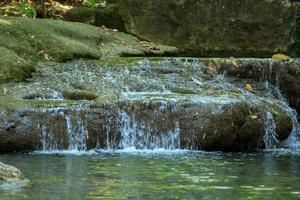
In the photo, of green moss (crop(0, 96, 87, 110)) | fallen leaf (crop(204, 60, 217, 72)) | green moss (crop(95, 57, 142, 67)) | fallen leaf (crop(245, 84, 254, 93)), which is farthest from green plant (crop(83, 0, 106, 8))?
green moss (crop(0, 96, 87, 110))

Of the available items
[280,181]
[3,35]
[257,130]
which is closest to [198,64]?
[257,130]

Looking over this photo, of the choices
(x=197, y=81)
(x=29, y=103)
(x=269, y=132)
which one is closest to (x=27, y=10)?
(x=197, y=81)

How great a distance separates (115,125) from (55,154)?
47.4 inches

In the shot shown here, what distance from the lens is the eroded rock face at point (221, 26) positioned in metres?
16.6

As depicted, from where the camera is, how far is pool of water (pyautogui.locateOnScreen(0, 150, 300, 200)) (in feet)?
21.1

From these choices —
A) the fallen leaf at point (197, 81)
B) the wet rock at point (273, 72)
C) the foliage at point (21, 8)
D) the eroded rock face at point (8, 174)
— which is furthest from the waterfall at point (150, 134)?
the foliage at point (21, 8)

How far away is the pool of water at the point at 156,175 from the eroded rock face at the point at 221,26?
22.4 feet

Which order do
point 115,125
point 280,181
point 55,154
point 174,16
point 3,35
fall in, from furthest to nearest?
point 174,16
point 3,35
point 115,125
point 55,154
point 280,181

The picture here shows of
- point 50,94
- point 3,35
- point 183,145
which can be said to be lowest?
point 183,145

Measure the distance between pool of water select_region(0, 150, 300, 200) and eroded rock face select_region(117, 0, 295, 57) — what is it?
269 inches

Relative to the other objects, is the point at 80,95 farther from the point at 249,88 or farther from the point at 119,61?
the point at 249,88

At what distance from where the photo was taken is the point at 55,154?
952 centimetres

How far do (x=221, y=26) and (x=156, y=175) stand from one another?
956 centimetres

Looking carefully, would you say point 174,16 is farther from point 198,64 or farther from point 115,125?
point 115,125
